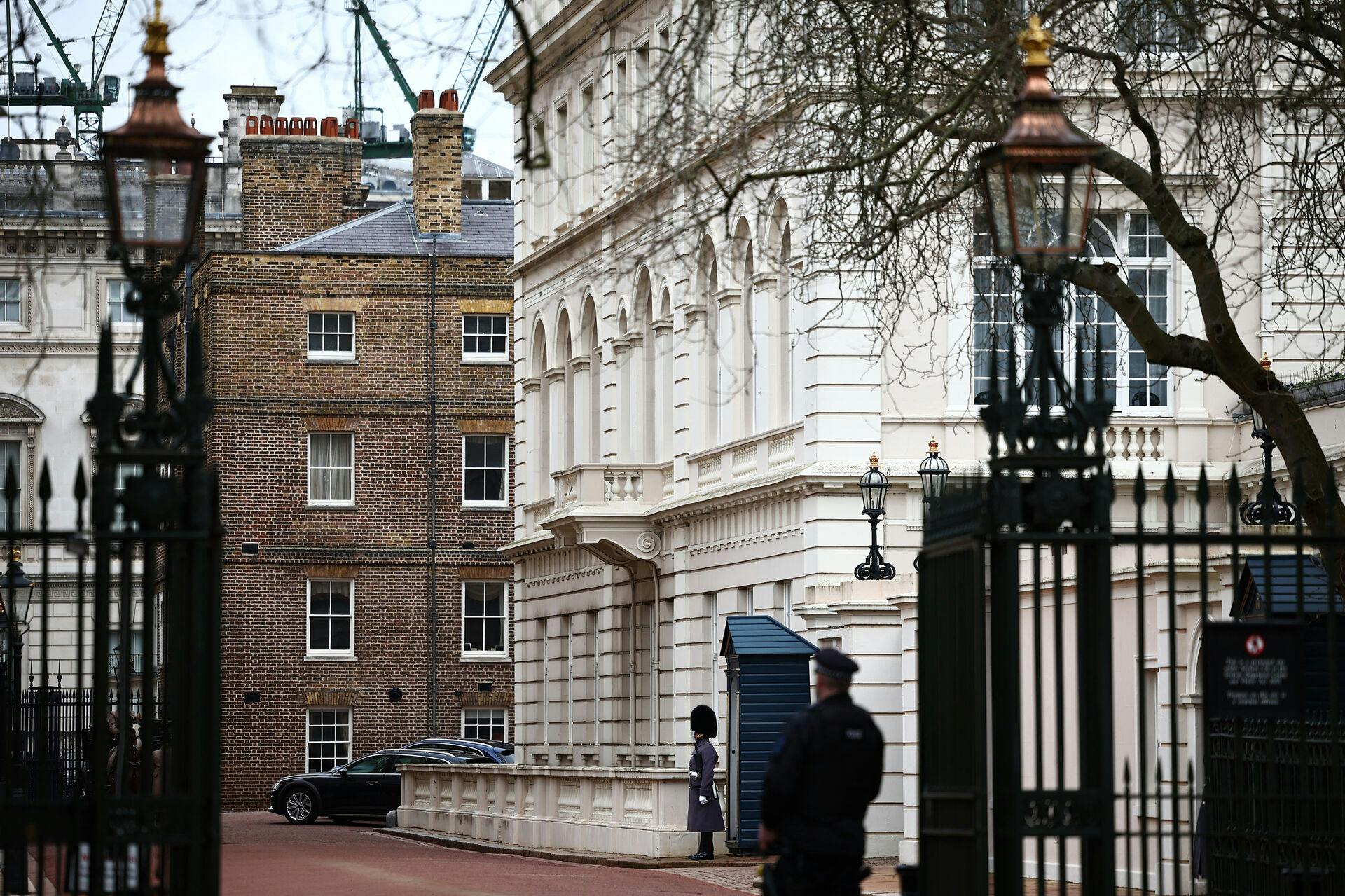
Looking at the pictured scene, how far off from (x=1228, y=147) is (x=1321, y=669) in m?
3.94

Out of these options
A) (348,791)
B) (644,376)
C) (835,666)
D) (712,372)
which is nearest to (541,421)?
(644,376)

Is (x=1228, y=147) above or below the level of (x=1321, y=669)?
above

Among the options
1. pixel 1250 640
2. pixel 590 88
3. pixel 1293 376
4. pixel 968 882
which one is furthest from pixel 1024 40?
pixel 590 88

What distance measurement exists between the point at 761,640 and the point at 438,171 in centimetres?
3029

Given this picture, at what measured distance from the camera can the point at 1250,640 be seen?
10516 mm

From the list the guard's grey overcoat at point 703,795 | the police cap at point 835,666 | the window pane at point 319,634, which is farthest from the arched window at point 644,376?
the police cap at point 835,666

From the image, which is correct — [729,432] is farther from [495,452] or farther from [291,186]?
[291,186]

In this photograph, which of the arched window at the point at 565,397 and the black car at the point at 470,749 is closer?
the black car at the point at 470,749

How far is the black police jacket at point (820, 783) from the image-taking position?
11000mm

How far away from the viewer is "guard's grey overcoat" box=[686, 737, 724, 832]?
2759 cm

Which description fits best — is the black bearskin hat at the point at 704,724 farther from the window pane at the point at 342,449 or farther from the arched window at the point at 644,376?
the window pane at the point at 342,449

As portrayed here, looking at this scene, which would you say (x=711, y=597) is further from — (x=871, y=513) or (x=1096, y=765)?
(x=1096, y=765)

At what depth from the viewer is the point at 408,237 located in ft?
186

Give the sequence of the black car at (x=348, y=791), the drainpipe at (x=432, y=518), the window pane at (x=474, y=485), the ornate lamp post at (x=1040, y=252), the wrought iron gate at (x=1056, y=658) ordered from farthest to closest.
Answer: the window pane at (x=474, y=485) < the drainpipe at (x=432, y=518) < the black car at (x=348, y=791) < the ornate lamp post at (x=1040, y=252) < the wrought iron gate at (x=1056, y=658)
